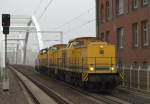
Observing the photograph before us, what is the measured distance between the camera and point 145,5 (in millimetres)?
42844

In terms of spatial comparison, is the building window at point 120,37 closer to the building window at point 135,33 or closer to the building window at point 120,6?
the building window at point 120,6

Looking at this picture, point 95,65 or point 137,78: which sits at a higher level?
point 95,65

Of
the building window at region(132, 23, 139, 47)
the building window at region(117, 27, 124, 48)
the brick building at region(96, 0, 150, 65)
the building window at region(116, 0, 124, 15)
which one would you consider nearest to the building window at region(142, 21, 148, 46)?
the brick building at region(96, 0, 150, 65)

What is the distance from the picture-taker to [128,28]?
47406 millimetres

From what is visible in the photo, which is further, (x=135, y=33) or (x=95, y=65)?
(x=135, y=33)

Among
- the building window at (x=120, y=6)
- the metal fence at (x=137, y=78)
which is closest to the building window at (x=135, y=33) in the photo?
the building window at (x=120, y=6)

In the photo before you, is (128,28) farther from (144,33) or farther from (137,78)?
(137,78)

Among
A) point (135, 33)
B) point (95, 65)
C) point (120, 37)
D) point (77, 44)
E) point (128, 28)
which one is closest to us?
point (95, 65)

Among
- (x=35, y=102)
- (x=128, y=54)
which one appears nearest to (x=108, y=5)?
(x=128, y=54)

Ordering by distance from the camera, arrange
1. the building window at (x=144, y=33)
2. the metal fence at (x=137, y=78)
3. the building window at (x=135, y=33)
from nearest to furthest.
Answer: the metal fence at (x=137, y=78) < the building window at (x=144, y=33) < the building window at (x=135, y=33)

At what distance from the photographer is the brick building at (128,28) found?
42.8 metres

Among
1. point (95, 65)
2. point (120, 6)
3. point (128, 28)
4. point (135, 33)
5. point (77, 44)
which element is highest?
point (120, 6)

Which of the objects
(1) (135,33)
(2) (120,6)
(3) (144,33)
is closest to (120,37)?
(2) (120,6)

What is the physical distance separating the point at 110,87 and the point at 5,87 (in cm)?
714
